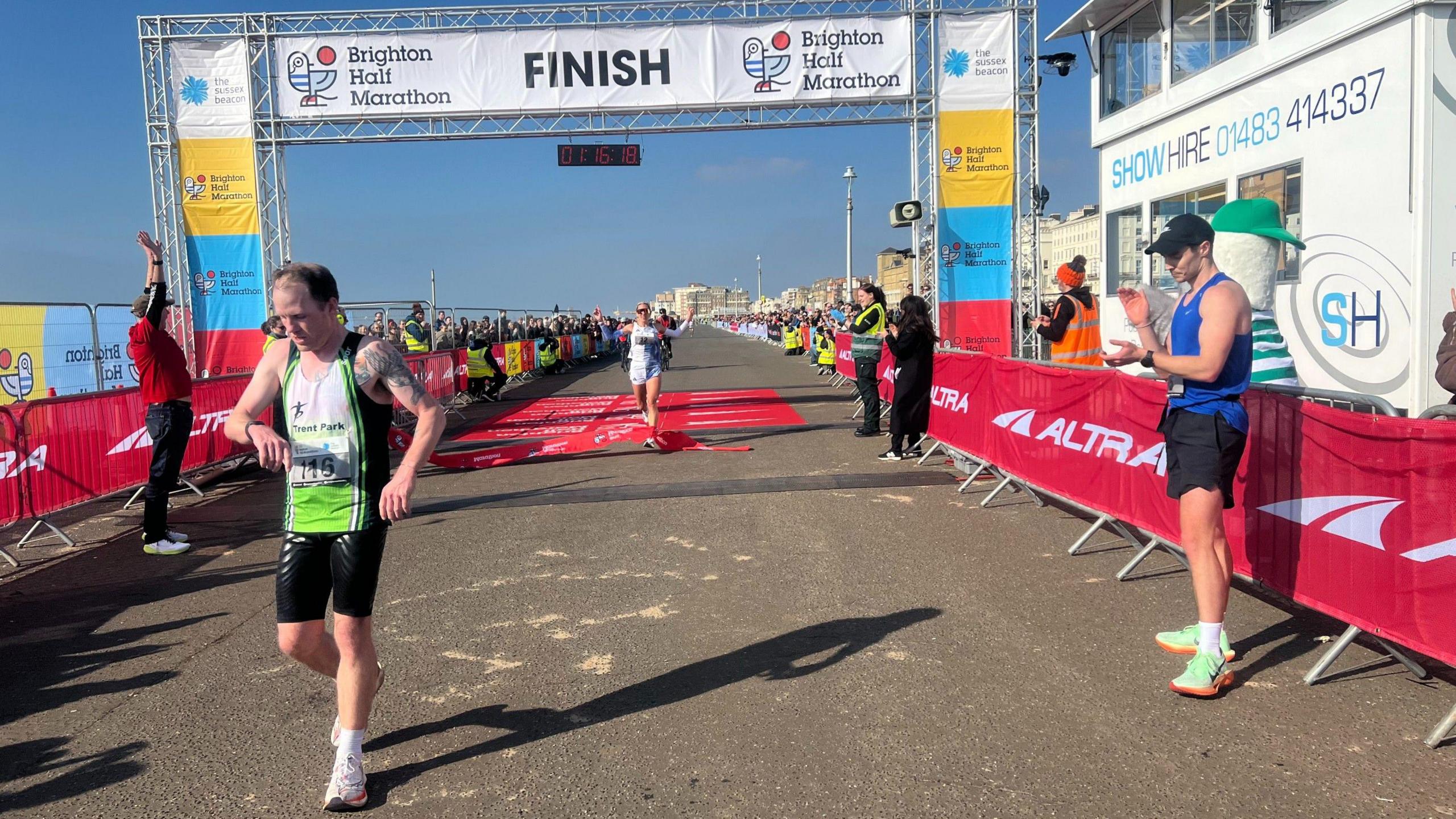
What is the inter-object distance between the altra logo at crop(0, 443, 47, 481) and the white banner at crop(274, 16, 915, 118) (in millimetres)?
11890

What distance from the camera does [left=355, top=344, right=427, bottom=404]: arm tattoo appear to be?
11.3ft

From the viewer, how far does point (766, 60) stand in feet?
58.7

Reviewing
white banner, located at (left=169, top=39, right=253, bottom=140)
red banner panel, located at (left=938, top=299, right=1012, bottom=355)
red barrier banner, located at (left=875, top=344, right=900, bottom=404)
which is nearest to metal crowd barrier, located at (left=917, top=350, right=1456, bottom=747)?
red barrier banner, located at (left=875, top=344, right=900, bottom=404)

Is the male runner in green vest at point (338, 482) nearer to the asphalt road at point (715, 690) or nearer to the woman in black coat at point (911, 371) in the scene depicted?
the asphalt road at point (715, 690)

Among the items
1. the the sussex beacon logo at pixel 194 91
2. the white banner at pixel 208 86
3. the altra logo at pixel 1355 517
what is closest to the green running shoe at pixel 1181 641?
the altra logo at pixel 1355 517

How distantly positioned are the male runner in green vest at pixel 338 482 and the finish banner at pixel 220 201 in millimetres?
16101

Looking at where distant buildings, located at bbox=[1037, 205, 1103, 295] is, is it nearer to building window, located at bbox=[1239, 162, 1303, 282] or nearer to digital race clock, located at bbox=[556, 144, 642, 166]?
digital race clock, located at bbox=[556, 144, 642, 166]

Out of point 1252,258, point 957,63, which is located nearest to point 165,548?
point 1252,258

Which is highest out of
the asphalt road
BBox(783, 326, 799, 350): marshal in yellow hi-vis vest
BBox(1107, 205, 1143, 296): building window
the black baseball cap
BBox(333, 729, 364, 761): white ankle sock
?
BBox(1107, 205, 1143, 296): building window

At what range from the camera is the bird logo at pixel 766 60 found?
1783cm

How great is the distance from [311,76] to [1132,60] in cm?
1428

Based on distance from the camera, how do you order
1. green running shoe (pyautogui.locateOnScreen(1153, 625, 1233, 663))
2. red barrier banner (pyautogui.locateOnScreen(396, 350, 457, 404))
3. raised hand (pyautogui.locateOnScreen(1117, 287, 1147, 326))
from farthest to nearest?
red barrier banner (pyautogui.locateOnScreen(396, 350, 457, 404)), green running shoe (pyautogui.locateOnScreen(1153, 625, 1233, 663)), raised hand (pyautogui.locateOnScreen(1117, 287, 1147, 326))

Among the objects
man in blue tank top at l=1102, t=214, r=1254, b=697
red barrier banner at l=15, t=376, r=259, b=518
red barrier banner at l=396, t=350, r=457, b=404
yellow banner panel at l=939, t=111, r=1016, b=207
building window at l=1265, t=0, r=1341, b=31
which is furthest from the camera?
yellow banner panel at l=939, t=111, r=1016, b=207

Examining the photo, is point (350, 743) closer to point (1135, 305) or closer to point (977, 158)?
point (1135, 305)
